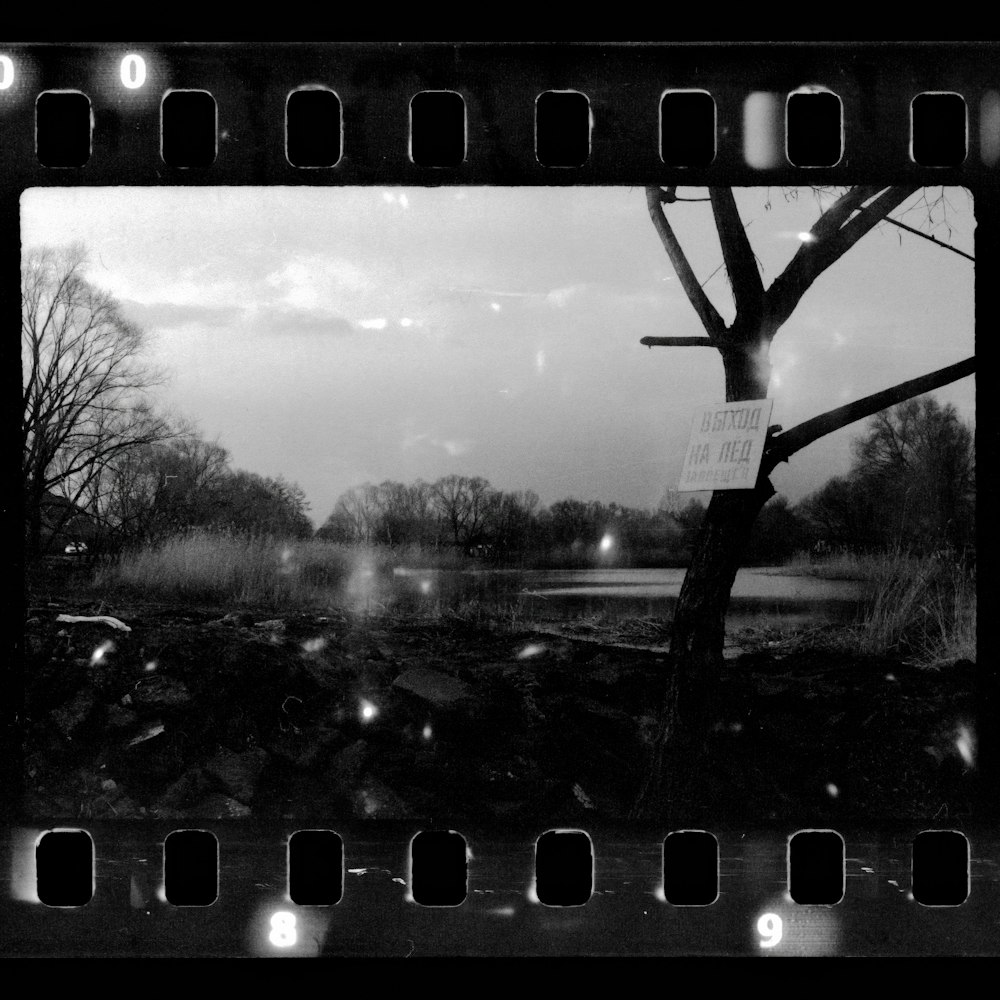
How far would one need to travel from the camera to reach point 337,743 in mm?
3045

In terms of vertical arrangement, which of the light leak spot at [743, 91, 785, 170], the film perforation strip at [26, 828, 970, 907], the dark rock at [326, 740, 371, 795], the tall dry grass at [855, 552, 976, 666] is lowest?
the film perforation strip at [26, 828, 970, 907]

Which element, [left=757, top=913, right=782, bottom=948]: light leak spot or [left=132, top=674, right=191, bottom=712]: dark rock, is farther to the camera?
[left=132, top=674, right=191, bottom=712]: dark rock

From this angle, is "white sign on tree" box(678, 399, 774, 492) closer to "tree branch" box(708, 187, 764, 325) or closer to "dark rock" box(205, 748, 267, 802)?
"tree branch" box(708, 187, 764, 325)

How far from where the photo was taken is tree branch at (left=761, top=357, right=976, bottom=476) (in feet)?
9.93

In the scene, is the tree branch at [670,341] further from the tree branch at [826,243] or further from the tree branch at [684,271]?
the tree branch at [826,243]

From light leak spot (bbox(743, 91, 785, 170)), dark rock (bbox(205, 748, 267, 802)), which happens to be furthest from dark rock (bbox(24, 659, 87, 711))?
light leak spot (bbox(743, 91, 785, 170))

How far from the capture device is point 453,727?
307cm

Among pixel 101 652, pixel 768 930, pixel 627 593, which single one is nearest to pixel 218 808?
pixel 101 652

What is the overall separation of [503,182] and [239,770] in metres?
1.86

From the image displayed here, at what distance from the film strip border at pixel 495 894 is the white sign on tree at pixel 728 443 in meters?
1.04

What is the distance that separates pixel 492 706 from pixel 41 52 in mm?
2278

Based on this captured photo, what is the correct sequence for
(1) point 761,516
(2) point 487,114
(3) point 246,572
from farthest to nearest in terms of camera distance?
(3) point 246,572, (1) point 761,516, (2) point 487,114

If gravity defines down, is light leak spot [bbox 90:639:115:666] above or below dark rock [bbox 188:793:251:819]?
above

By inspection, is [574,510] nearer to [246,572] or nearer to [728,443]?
[728,443]
